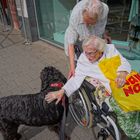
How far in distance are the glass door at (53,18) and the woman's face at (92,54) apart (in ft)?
11.4

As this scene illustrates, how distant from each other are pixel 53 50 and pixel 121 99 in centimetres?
404

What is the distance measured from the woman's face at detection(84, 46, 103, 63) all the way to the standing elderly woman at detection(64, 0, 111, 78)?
29 cm

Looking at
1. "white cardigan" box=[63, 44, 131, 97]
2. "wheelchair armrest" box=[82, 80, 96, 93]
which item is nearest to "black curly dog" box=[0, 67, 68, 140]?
"white cardigan" box=[63, 44, 131, 97]

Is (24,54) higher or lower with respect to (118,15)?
lower

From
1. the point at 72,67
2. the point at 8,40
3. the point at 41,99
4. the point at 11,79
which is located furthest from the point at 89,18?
the point at 8,40

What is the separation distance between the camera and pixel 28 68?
4.44 metres

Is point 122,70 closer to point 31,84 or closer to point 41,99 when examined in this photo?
point 41,99

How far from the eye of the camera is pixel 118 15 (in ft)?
14.6

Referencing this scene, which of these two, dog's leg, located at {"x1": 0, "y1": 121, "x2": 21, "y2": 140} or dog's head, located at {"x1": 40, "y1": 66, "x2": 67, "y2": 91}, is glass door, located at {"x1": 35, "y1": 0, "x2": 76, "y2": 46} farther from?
dog's leg, located at {"x1": 0, "y1": 121, "x2": 21, "y2": 140}

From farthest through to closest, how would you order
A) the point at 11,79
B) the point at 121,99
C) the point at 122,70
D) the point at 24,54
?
the point at 24,54 < the point at 11,79 < the point at 122,70 < the point at 121,99

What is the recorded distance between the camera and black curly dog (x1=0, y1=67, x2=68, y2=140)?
71.7 inches

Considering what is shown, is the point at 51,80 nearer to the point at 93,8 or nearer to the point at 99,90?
the point at 99,90

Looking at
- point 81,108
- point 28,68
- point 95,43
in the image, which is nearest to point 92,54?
point 95,43

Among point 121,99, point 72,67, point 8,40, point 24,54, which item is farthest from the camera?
point 8,40
